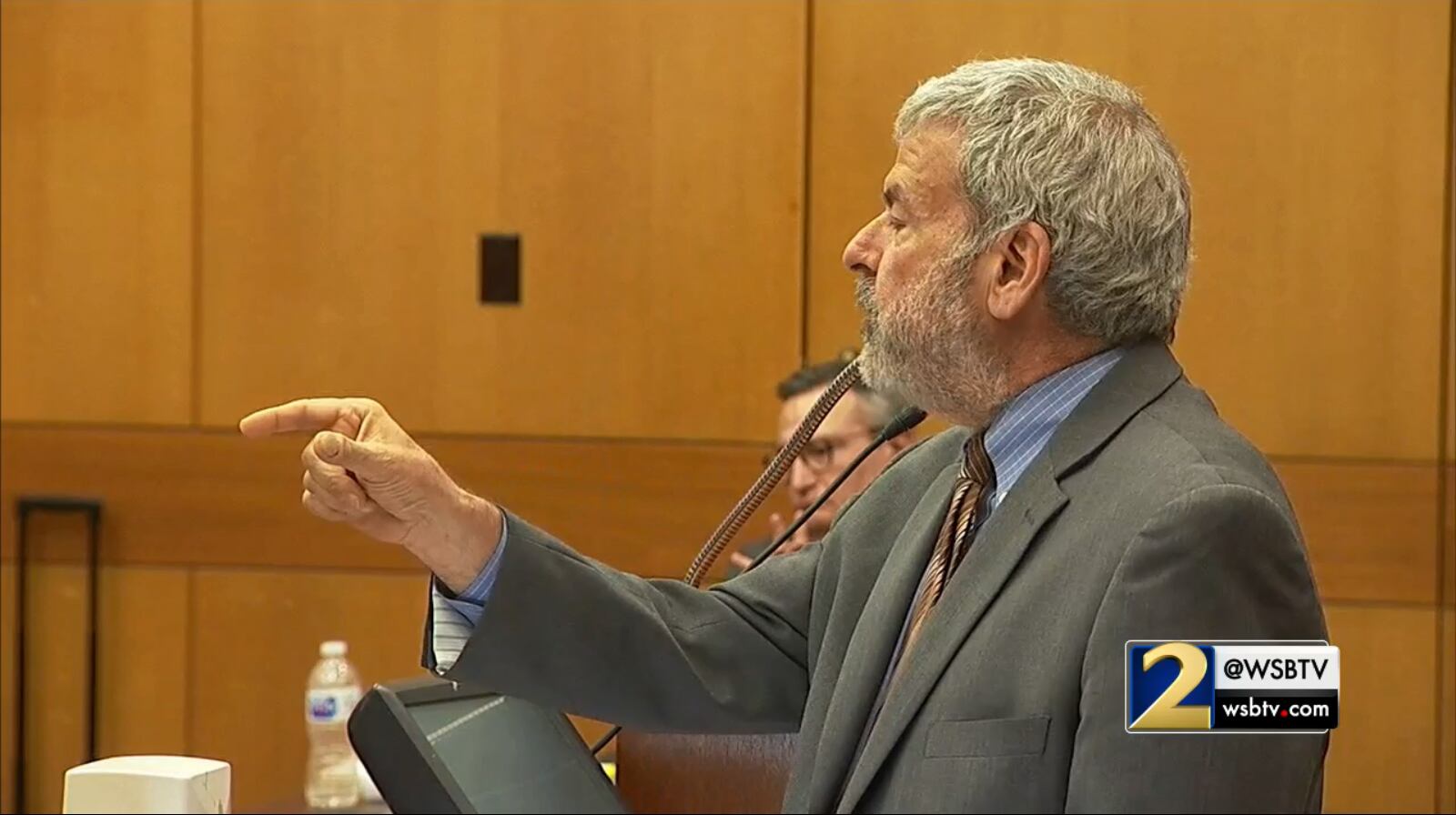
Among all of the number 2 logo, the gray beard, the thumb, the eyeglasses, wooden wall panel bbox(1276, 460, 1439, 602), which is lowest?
wooden wall panel bbox(1276, 460, 1439, 602)

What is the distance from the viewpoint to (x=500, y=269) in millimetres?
4430

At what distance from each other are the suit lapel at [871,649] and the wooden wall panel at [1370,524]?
9.06ft

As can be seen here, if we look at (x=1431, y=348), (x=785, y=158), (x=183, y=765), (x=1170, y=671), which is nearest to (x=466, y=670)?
(x=183, y=765)

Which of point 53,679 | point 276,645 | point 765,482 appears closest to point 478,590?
point 765,482

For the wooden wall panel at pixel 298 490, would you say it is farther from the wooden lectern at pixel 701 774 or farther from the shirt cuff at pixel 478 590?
the shirt cuff at pixel 478 590

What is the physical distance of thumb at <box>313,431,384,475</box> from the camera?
149 cm

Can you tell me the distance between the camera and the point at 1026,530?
1.49 m

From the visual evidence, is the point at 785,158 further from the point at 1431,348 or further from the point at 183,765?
the point at 183,765

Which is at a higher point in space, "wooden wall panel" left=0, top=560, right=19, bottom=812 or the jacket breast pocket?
the jacket breast pocket

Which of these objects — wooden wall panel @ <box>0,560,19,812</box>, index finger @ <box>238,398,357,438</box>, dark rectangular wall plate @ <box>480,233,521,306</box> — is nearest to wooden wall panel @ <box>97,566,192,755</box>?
wooden wall panel @ <box>0,560,19,812</box>

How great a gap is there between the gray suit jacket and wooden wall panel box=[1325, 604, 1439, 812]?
2.78 metres

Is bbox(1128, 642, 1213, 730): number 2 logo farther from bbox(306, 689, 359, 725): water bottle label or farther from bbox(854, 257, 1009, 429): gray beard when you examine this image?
bbox(306, 689, 359, 725): water bottle label

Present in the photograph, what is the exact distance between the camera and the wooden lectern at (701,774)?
1932 mm

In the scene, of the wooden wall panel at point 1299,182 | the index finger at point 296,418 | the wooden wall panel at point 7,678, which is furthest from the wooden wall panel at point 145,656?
the index finger at point 296,418
